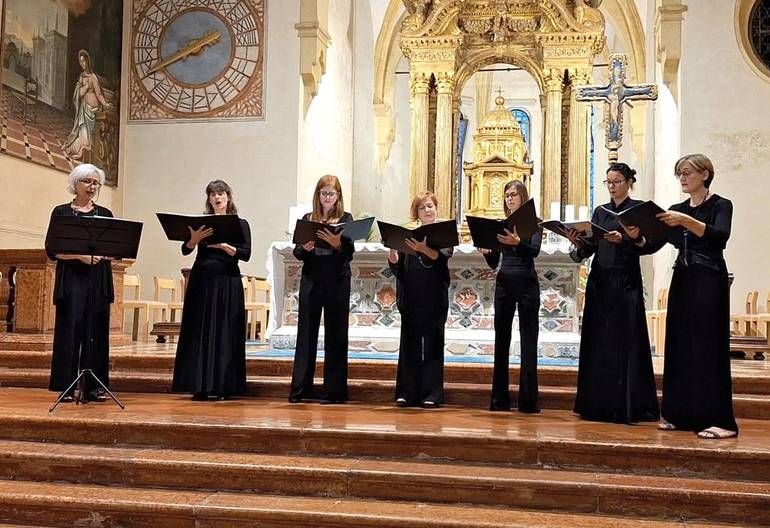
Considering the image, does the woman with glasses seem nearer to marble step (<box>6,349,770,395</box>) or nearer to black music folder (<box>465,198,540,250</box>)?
marble step (<box>6,349,770,395</box>)

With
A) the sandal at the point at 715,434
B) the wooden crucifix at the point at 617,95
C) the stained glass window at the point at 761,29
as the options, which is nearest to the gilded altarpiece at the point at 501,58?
the stained glass window at the point at 761,29

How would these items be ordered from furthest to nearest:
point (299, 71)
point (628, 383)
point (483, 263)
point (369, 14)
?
point (369, 14) → point (299, 71) → point (483, 263) → point (628, 383)

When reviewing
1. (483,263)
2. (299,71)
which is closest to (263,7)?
(299,71)

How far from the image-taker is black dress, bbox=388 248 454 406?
5723 mm

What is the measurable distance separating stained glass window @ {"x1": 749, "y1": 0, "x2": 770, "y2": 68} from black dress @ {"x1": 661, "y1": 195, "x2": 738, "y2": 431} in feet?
25.1

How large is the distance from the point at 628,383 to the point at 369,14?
41.4ft

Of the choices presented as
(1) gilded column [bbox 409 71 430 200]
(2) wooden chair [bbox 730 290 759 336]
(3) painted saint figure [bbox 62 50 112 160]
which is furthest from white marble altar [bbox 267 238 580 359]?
(1) gilded column [bbox 409 71 430 200]

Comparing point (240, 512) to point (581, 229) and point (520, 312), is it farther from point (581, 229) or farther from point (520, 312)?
point (581, 229)

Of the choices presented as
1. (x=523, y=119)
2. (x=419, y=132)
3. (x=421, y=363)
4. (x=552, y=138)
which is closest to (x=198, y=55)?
(x=419, y=132)

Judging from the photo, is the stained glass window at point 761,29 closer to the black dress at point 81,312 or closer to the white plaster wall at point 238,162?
the white plaster wall at point 238,162

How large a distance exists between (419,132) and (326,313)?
8.70 metres

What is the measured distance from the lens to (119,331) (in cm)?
909

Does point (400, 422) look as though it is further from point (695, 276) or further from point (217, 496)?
point (695, 276)

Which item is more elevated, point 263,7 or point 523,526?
point 263,7
